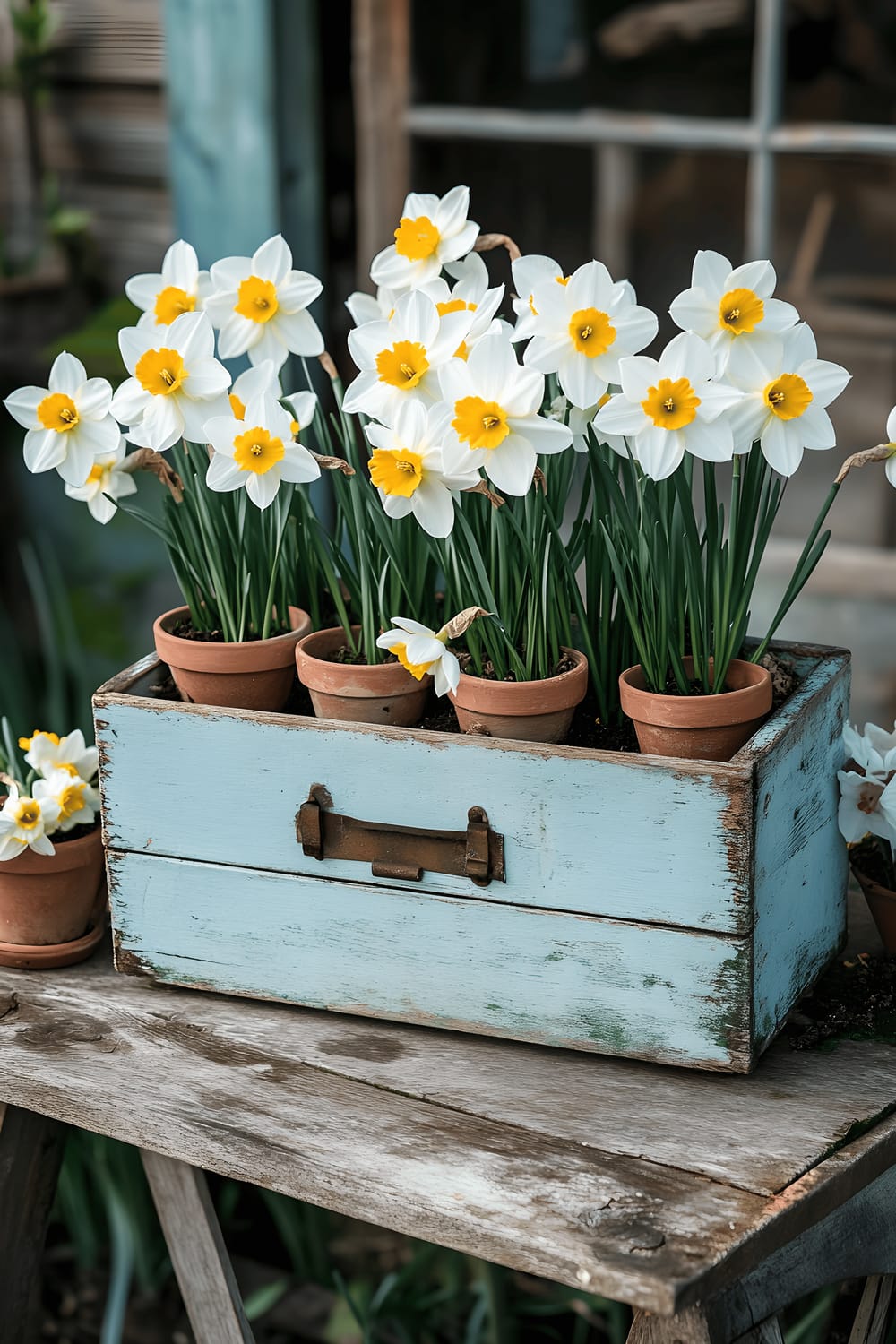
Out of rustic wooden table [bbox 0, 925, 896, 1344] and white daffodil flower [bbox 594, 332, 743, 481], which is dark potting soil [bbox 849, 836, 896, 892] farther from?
white daffodil flower [bbox 594, 332, 743, 481]

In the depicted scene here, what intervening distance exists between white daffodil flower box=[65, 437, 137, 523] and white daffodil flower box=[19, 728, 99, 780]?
0.67ft

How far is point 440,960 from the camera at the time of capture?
1.15m

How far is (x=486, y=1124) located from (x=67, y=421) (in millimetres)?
605

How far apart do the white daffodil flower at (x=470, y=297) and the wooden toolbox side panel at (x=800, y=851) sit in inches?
14.0

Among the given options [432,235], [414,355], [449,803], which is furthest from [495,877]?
[432,235]

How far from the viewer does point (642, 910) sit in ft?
3.51

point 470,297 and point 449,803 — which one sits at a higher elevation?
point 470,297

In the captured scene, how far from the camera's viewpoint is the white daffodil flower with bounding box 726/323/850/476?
0.99 metres

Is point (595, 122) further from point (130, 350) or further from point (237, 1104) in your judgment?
point (237, 1104)

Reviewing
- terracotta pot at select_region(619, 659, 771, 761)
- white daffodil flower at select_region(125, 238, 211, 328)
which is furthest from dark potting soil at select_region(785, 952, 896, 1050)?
white daffodil flower at select_region(125, 238, 211, 328)

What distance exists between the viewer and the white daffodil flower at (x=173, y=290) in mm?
1175

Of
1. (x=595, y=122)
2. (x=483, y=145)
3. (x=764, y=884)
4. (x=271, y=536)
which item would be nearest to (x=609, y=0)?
(x=483, y=145)

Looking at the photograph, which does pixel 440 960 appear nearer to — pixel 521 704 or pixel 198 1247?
pixel 521 704

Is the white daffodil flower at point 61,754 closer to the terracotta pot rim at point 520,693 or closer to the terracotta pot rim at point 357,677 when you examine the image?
the terracotta pot rim at point 357,677
